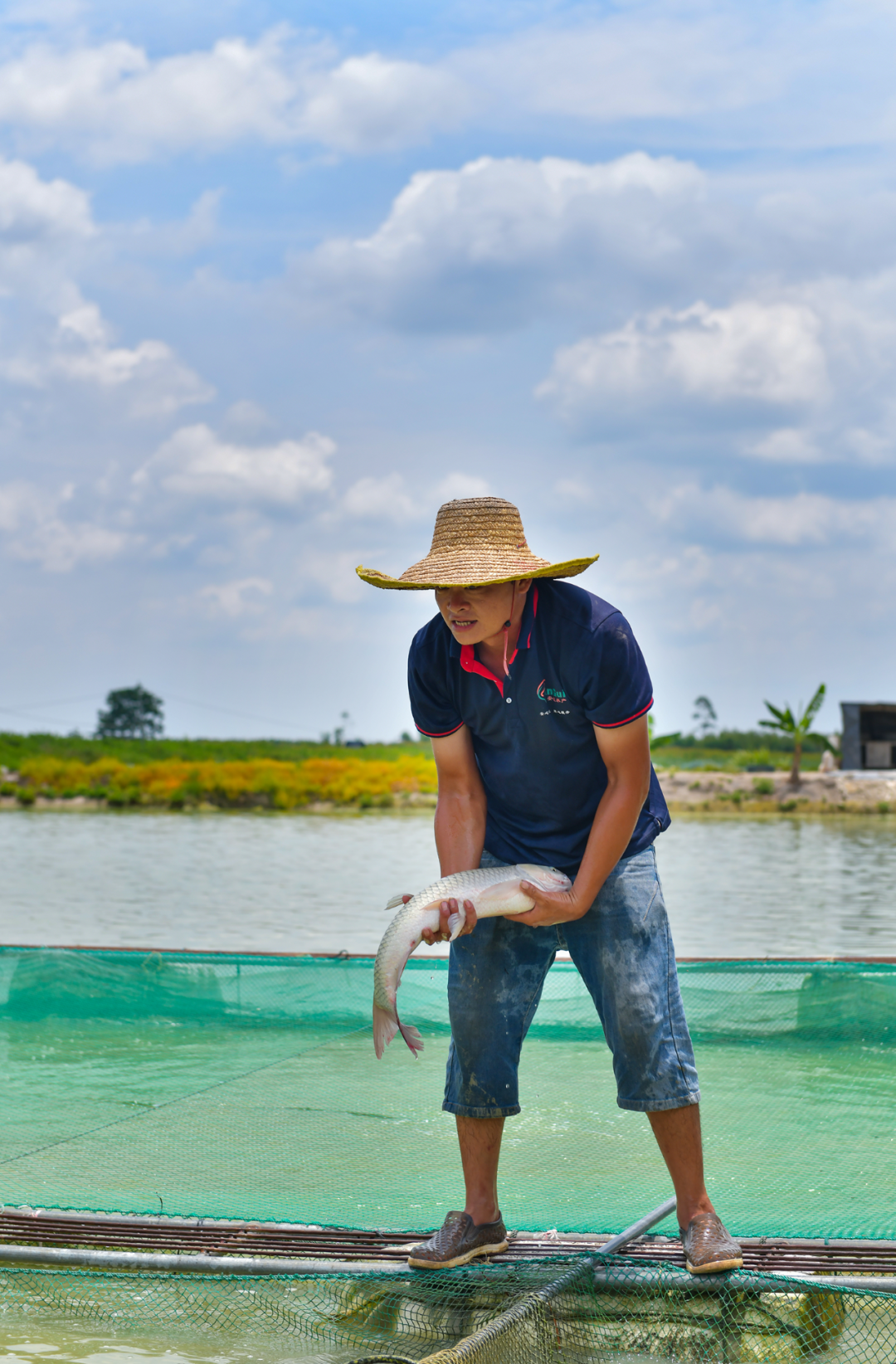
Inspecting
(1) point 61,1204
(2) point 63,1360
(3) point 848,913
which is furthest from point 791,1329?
(3) point 848,913

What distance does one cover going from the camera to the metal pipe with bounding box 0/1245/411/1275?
244cm

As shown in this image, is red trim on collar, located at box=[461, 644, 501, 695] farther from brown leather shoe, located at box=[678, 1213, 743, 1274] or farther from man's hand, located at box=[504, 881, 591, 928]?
brown leather shoe, located at box=[678, 1213, 743, 1274]

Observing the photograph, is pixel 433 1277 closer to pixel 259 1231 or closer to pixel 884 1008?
pixel 259 1231

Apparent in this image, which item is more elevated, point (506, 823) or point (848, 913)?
point (506, 823)

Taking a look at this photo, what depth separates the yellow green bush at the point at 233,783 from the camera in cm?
2905

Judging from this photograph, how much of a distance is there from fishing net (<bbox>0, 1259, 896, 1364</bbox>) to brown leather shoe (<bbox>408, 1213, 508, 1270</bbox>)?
5 centimetres

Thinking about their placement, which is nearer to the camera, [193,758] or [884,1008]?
[884,1008]

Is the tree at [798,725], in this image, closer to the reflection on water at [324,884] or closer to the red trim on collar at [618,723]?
the reflection on water at [324,884]

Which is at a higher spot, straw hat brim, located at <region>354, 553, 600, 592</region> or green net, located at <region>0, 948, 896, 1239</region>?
straw hat brim, located at <region>354, 553, 600, 592</region>

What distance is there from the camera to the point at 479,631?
2.55 meters

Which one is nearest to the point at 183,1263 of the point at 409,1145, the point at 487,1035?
the point at 487,1035

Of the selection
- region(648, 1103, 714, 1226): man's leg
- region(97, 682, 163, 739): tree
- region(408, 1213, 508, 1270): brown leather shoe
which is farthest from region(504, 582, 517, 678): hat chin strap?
region(97, 682, 163, 739): tree

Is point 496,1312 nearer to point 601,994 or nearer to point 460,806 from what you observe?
point 601,994

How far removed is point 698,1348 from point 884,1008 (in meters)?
Result: 2.68
